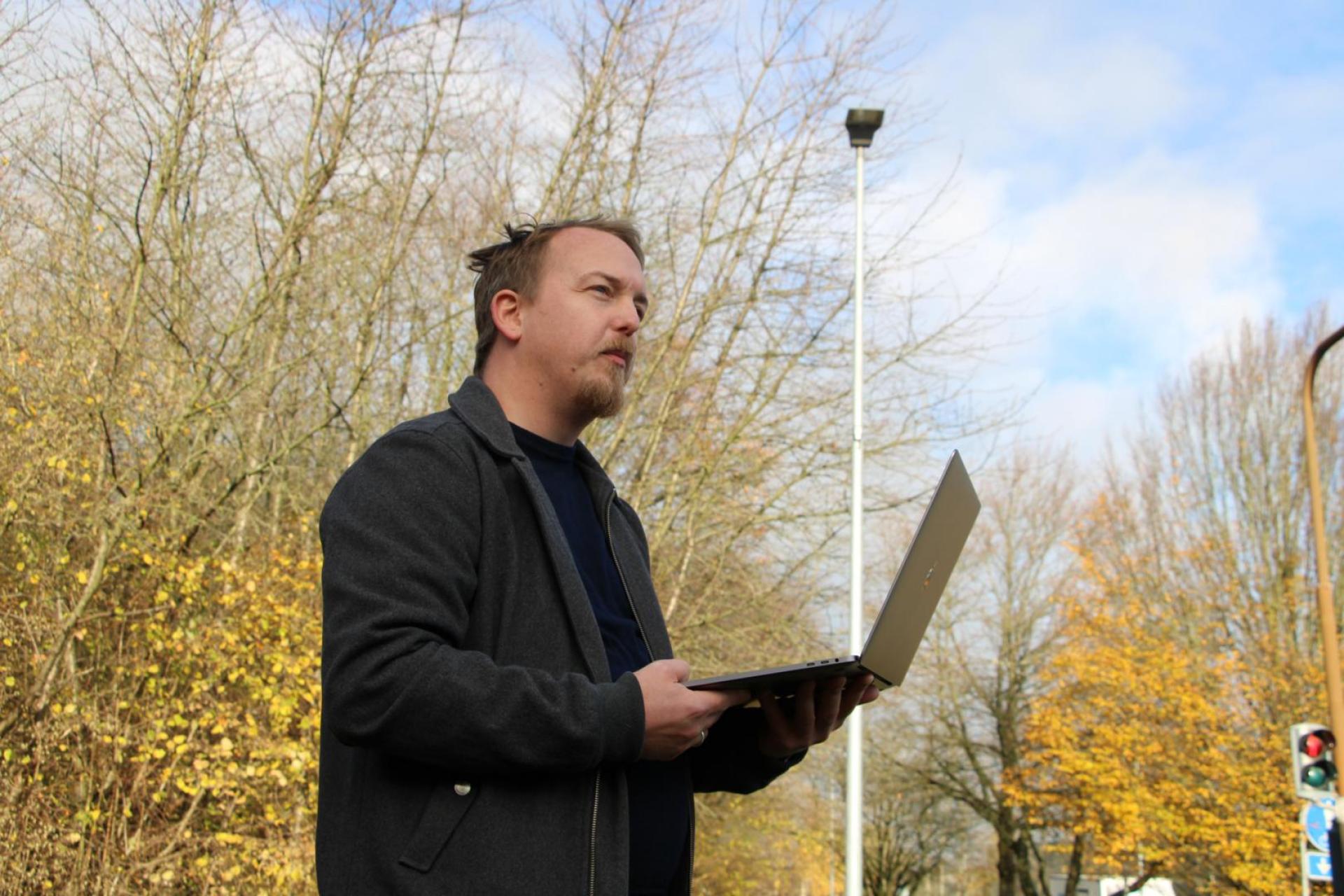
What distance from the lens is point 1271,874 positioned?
18969 millimetres


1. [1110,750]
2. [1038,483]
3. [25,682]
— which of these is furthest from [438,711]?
[1038,483]

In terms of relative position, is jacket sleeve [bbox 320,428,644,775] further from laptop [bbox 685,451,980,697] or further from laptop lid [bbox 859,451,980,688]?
laptop lid [bbox 859,451,980,688]

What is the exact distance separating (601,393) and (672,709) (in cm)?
67

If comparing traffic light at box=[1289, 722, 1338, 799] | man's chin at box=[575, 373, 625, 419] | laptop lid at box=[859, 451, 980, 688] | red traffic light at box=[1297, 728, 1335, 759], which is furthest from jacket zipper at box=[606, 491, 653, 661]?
red traffic light at box=[1297, 728, 1335, 759]

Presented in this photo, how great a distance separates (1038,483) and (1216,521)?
24.7ft

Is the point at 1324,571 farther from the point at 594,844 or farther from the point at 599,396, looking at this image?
the point at 594,844

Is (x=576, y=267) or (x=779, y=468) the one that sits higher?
(x=779, y=468)

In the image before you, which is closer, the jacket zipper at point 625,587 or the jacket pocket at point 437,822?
the jacket pocket at point 437,822

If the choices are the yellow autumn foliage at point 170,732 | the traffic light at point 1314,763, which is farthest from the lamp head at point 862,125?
the traffic light at point 1314,763

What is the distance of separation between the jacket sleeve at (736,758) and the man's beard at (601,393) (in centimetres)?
64

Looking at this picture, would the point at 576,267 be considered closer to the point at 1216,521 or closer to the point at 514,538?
the point at 514,538

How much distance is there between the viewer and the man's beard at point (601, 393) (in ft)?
7.41

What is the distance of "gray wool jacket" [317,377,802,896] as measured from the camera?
1711mm

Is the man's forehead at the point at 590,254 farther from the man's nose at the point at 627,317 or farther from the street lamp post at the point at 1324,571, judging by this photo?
the street lamp post at the point at 1324,571
